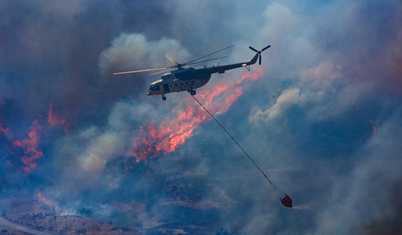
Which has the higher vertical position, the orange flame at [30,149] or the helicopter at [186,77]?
the orange flame at [30,149]

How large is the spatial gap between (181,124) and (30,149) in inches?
1338

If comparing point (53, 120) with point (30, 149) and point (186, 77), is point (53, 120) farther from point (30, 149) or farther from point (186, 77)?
point (186, 77)

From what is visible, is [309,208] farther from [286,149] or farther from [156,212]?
[156,212]

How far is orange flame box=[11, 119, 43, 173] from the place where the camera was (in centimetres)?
→ 7456

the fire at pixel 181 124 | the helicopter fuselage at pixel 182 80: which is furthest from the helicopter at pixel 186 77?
the fire at pixel 181 124

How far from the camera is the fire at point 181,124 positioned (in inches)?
2876

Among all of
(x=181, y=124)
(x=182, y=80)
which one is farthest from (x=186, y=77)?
(x=181, y=124)

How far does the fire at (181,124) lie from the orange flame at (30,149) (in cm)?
2129

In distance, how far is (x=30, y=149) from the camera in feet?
247

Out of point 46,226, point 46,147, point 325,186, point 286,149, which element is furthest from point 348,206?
point 46,147

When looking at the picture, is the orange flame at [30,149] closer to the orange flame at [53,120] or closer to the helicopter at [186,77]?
the orange flame at [53,120]

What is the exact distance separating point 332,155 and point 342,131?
5.81 metres

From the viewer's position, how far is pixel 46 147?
75.8 metres

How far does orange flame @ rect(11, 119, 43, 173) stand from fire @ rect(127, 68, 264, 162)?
69.9 ft
